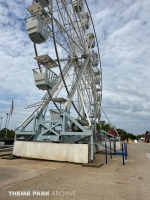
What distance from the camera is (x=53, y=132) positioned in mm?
11992

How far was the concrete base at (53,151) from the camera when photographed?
9.73 metres

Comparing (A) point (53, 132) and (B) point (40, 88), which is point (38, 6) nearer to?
(B) point (40, 88)

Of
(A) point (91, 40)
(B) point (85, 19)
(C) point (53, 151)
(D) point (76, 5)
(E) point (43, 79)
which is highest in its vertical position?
(B) point (85, 19)

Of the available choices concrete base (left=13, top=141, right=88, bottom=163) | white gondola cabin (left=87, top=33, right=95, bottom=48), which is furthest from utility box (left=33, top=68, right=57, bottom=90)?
white gondola cabin (left=87, top=33, right=95, bottom=48)

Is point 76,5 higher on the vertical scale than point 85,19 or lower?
lower

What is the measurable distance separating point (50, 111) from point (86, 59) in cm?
679

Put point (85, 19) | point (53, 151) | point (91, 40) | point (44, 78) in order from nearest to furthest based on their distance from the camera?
1. point (53, 151)
2. point (44, 78)
3. point (85, 19)
4. point (91, 40)

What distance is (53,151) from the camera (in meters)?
10.5

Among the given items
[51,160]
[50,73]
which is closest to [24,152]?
[51,160]

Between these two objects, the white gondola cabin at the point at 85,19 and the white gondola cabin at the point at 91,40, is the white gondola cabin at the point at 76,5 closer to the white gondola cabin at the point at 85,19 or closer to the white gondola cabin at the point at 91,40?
the white gondola cabin at the point at 85,19

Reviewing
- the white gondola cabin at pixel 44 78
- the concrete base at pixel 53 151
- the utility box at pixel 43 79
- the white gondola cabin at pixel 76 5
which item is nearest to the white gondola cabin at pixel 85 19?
the white gondola cabin at pixel 76 5

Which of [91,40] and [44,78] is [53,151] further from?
[91,40]

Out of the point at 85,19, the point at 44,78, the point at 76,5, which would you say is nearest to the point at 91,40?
the point at 85,19

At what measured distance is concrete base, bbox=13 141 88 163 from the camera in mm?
9734
